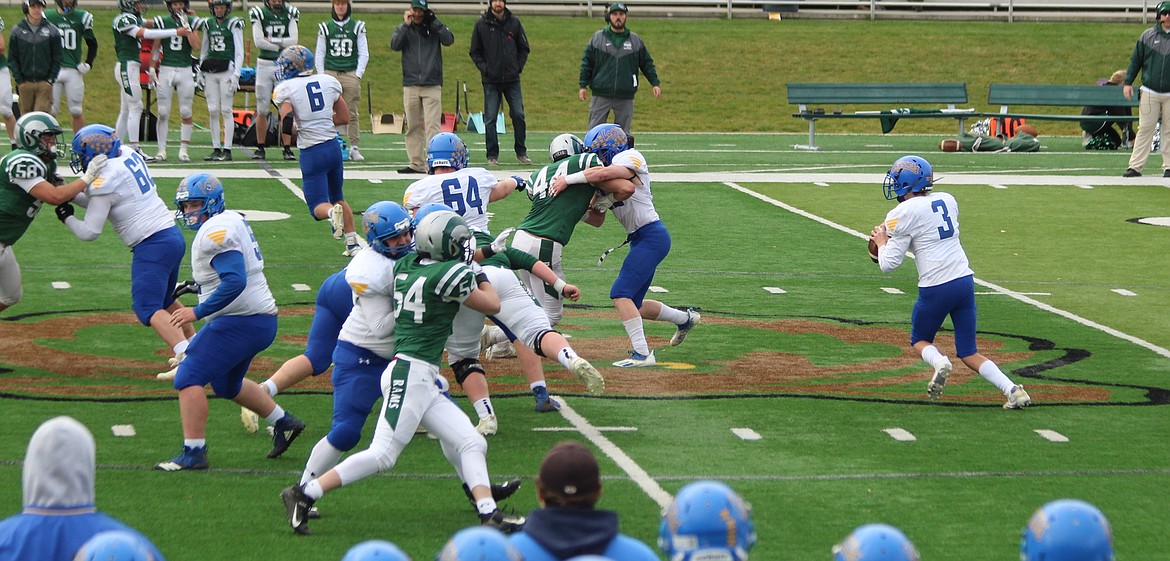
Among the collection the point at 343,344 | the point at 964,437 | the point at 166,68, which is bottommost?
the point at 964,437

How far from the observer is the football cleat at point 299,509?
6465mm

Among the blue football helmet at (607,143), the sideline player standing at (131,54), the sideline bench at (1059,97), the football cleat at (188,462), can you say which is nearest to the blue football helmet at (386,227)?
the football cleat at (188,462)

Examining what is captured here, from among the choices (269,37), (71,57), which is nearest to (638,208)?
(269,37)

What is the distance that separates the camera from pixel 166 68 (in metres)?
18.5

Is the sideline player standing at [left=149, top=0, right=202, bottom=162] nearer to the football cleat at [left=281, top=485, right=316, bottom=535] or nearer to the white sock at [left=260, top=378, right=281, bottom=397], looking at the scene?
the white sock at [left=260, top=378, right=281, bottom=397]

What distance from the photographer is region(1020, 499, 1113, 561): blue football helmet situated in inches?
140

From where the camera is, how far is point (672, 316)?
10.7 m

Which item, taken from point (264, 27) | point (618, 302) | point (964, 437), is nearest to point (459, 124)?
point (264, 27)

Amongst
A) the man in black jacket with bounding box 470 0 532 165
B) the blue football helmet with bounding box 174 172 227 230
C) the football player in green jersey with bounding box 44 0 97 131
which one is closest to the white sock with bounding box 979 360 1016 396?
the blue football helmet with bounding box 174 172 227 230

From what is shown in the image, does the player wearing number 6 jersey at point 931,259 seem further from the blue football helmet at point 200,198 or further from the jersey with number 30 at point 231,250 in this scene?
the blue football helmet at point 200,198

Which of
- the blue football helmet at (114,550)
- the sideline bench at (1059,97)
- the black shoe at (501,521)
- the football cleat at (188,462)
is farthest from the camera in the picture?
the sideline bench at (1059,97)

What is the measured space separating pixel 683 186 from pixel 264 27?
5.78m

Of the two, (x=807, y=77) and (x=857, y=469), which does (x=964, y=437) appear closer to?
(x=857, y=469)

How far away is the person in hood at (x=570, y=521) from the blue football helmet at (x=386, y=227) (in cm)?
300
